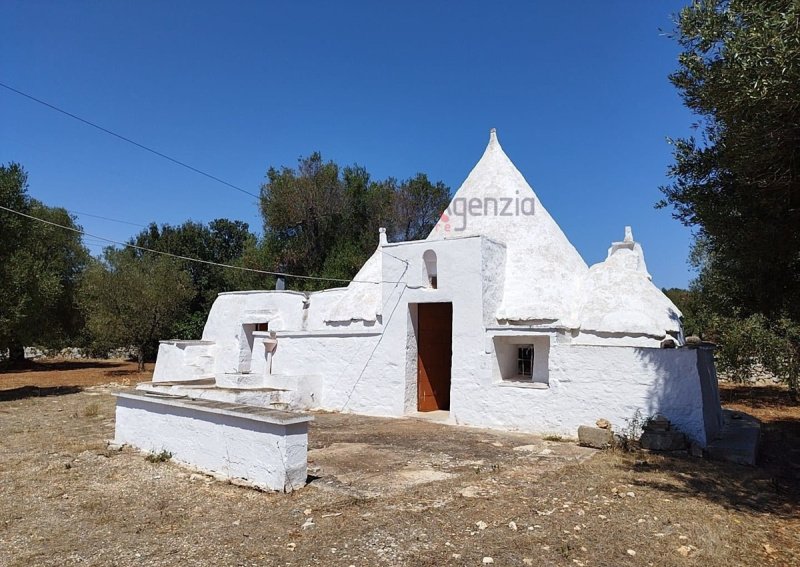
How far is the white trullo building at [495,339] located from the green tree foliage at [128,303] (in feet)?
33.7

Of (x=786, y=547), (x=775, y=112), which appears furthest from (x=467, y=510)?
(x=775, y=112)

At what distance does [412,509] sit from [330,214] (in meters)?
22.2

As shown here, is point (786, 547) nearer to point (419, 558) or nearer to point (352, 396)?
point (419, 558)

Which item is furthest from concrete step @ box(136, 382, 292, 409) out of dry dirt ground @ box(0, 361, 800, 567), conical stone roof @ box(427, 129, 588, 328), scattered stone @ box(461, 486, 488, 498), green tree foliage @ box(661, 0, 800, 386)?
green tree foliage @ box(661, 0, 800, 386)

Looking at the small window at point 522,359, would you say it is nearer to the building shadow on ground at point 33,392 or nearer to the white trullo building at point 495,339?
the white trullo building at point 495,339

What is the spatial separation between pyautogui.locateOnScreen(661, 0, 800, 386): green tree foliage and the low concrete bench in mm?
6189

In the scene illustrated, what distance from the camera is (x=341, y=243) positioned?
2684 centimetres

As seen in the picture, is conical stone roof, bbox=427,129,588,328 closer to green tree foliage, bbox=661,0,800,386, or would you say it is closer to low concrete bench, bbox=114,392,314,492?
green tree foliage, bbox=661,0,800,386

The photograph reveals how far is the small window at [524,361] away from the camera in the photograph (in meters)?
→ 12.6

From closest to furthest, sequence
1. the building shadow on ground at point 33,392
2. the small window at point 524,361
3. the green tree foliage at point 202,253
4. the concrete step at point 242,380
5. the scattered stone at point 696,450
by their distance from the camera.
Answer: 1. the scattered stone at point 696,450
2. the small window at point 524,361
3. the concrete step at point 242,380
4. the building shadow on ground at point 33,392
5. the green tree foliage at point 202,253

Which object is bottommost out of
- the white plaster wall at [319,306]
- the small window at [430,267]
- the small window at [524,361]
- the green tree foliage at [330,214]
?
the small window at [524,361]

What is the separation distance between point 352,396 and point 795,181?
1030cm

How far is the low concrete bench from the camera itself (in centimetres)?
658

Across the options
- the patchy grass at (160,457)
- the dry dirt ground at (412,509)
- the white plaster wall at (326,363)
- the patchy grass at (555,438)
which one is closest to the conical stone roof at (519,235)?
the patchy grass at (555,438)
